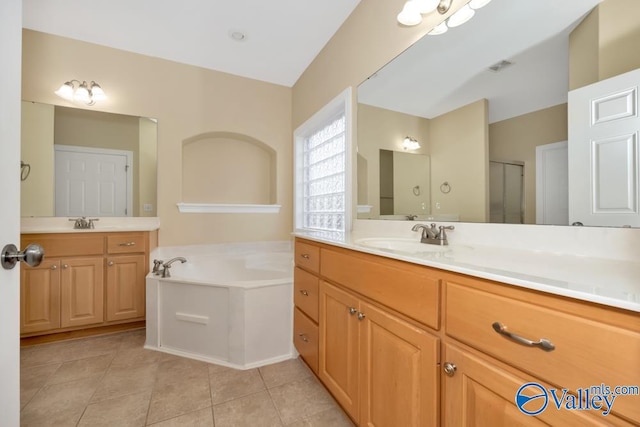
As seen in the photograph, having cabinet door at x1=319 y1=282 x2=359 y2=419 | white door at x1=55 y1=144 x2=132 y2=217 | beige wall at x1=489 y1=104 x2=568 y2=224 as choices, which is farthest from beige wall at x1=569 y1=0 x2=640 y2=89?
white door at x1=55 y1=144 x2=132 y2=217

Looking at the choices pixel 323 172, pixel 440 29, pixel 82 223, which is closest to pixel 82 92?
pixel 82 223

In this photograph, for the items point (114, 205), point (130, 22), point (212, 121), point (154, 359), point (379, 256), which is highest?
point (130, 22)

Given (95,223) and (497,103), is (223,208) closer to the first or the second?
(95,223)

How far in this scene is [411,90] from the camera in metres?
1.55

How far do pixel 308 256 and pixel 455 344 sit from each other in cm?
103

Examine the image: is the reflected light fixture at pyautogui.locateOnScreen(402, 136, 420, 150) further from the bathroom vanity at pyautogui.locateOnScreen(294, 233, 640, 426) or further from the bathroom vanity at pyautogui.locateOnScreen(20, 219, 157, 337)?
the bathroom vanity at pyautogui.locateOnScreen(20, 219, 157, 337)

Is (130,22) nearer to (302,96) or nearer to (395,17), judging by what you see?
(302,96)

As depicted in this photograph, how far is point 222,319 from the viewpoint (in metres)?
1.87

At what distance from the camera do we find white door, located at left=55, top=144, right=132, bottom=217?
2.40 meters

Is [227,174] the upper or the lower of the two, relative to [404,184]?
upper

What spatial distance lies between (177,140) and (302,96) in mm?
1369

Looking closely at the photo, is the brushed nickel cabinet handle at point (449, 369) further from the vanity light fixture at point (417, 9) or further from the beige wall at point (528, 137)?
the vanity light fixture at point (417, 9)

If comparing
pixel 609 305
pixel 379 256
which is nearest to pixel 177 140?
pixel 379 256

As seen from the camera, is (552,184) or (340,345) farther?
(340,345)
